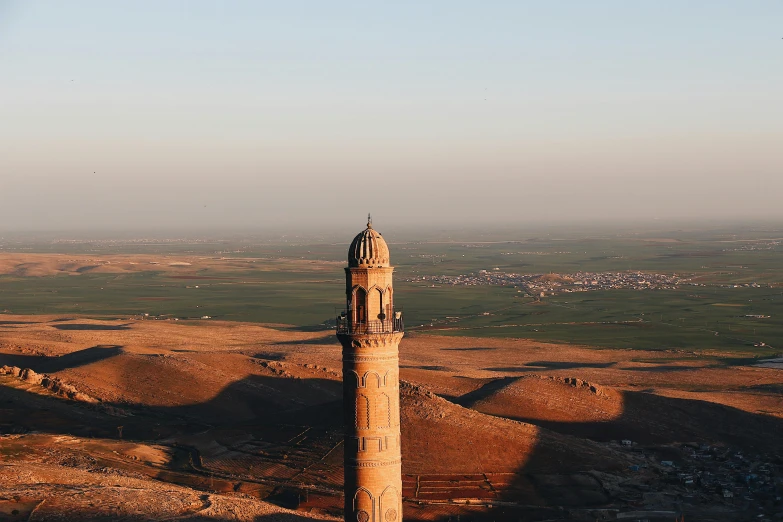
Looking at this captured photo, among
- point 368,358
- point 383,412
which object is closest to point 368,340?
point 368,358

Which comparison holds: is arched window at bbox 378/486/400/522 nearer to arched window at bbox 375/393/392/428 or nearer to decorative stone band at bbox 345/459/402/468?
decorative stone band at bbox 345/459/402/468

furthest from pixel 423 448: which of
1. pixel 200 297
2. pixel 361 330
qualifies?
pixel 200 297

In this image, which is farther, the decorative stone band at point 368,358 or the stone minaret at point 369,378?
the decorative stone band at point 368,358

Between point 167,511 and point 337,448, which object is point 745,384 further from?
point 167,511

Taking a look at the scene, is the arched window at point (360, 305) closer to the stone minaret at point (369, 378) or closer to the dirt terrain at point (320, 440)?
the stone minaret at point (369, 378)

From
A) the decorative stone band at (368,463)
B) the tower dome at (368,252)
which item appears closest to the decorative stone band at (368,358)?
the tower dome at (368,252)

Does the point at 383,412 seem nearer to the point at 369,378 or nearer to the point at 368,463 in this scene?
the point at 369,378
